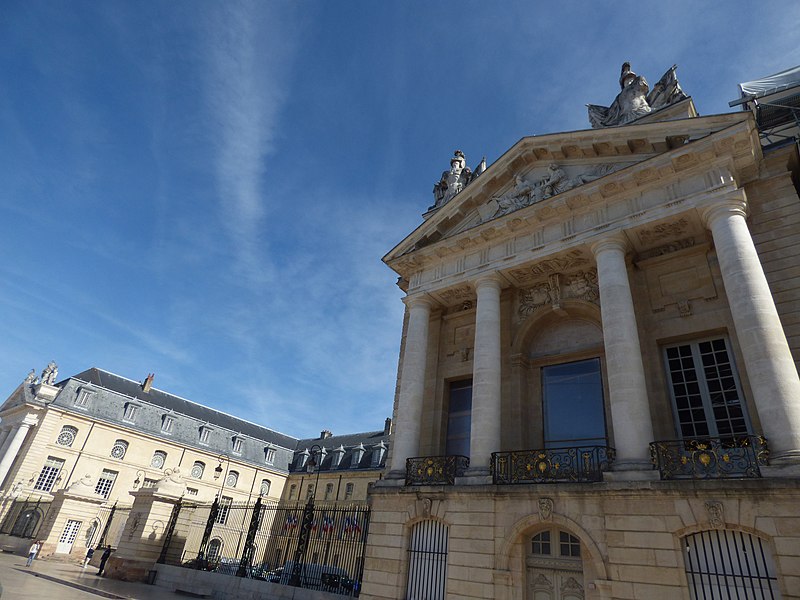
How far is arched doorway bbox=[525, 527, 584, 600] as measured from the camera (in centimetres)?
984

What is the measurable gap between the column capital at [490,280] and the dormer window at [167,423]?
123ft

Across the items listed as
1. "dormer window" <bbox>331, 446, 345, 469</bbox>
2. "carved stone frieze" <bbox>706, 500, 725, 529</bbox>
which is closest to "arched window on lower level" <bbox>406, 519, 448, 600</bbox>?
"carved stone frieze" <bbox>706, 500, 725, 529</bbox>

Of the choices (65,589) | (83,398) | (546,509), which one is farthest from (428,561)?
(83,398)

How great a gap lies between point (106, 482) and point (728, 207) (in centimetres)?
4287

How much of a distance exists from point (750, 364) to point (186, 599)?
1497 cm

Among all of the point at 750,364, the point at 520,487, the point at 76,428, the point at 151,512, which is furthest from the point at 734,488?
the point at 76,428

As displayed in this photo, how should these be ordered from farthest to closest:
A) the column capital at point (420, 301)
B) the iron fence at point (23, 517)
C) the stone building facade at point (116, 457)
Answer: the iron fence at point (23, 517) → the stone building facade at point (116, 457) → the column capital at point (420, 301)

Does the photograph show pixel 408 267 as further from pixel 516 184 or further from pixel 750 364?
pixel 750 364

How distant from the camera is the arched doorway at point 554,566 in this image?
9.84 m

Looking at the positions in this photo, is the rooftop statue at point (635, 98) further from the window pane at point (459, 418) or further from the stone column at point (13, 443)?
the stone column at point (13, 443)

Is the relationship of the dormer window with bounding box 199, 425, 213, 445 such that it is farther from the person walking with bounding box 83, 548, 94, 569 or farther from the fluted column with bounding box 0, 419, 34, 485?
the person walking with bounding box 83, 548, 94, 569

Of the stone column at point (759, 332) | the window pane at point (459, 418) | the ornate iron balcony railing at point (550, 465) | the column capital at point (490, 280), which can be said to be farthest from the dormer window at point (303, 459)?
the stone column at point (759, 332)

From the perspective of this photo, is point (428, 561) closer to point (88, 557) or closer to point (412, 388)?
point (412, 388)

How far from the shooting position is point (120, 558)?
660 inches
